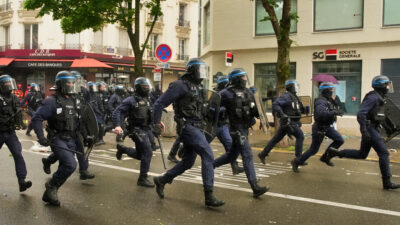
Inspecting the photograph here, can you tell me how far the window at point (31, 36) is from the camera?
36.4 meters

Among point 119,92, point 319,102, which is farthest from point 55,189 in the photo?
point 119,92

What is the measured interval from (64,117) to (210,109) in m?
1.96

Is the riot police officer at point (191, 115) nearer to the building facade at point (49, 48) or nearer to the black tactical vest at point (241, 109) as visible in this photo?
the black tactical vest at point (241, 109)

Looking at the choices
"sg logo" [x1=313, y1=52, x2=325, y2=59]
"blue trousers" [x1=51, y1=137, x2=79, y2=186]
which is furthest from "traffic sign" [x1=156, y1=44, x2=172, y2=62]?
"blue trousers" [x1=51, y1=137, x2=79, y2=186]

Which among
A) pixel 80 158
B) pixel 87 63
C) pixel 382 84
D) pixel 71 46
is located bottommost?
pixel 80 158

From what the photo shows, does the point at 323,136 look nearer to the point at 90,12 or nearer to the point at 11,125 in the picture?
the point at 11,125

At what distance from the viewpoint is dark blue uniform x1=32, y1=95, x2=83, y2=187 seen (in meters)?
5.73

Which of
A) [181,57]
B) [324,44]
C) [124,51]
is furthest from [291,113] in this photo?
[181,57]

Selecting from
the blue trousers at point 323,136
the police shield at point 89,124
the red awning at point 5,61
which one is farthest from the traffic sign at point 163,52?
the red awning at point 5,61

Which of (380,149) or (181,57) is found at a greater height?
(181,57)

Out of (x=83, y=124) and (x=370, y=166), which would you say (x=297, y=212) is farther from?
(x=370, y=166)

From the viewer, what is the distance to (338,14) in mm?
17000

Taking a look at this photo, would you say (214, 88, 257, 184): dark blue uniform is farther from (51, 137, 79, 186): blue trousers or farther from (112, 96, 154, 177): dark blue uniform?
(51, 137, 79, 186): blue trousers

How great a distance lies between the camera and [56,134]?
594cm
